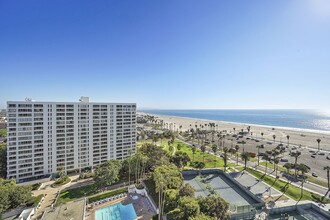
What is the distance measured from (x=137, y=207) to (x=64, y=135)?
31535 millimetres

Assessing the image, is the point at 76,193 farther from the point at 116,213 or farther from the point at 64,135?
the point at 64,135

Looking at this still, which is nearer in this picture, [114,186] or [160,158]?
[114,186]

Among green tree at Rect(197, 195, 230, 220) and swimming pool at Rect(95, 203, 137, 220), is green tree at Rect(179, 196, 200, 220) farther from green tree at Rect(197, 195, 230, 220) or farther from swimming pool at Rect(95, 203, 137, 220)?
swimming pool at Rect(95, 203, 137, 220)

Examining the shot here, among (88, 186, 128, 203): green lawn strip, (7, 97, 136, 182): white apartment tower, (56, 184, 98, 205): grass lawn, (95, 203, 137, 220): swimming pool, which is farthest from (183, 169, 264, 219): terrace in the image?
(7, 97, 136, 182): white apartment tower

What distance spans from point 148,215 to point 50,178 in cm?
3202

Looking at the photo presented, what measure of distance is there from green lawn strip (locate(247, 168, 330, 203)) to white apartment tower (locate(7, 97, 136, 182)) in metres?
41.2

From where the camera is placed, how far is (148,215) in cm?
3212

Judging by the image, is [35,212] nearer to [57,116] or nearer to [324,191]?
[57,116]

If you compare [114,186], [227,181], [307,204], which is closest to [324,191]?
[307,204]

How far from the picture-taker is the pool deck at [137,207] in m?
32.0

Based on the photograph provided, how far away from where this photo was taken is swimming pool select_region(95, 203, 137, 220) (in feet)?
105

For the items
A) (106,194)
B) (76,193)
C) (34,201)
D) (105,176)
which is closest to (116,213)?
(106,194)

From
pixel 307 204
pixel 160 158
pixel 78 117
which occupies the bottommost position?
pixel 307 204

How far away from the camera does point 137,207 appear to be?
114 ft
